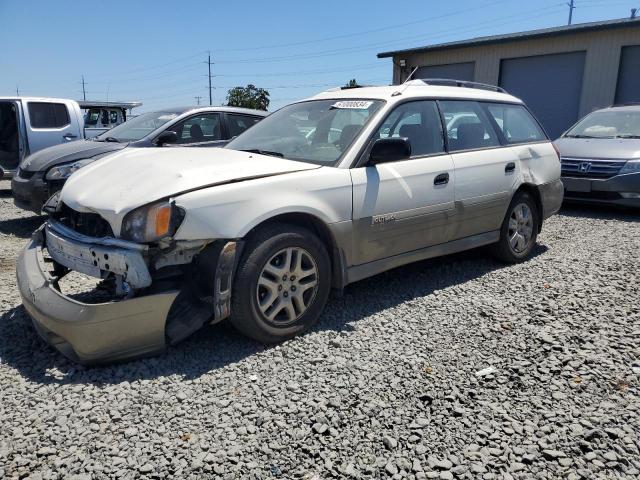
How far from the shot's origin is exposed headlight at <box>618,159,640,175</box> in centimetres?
760

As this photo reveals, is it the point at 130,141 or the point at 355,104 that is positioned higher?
the point at 355,104

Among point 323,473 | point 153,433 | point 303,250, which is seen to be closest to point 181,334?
point 153,433

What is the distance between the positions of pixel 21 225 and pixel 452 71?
15.6 m

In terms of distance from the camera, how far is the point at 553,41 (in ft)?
50.6

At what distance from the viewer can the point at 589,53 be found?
576 inches

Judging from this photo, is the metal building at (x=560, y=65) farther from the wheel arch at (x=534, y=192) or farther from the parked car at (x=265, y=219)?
the parked car at (x=265, y=219)

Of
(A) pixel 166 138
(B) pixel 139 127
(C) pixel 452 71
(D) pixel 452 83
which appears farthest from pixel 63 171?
(C) pixel 452 71

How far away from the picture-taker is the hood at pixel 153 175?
3.07m

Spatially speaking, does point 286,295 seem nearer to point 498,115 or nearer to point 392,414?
point 392,414

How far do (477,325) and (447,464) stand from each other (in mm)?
1636

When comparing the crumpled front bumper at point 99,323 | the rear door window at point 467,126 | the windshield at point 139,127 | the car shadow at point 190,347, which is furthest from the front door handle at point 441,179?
the windshield at point 139,127

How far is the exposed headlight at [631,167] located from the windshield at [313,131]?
5276 millimetres

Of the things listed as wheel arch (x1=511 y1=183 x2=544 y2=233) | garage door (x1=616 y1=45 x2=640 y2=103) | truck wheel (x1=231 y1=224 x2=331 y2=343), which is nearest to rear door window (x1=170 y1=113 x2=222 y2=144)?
wheel arch (x1=511 y1=183 x2=544 y2=233)

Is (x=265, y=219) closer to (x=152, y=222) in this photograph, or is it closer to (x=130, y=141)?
(x=152, y=222)
